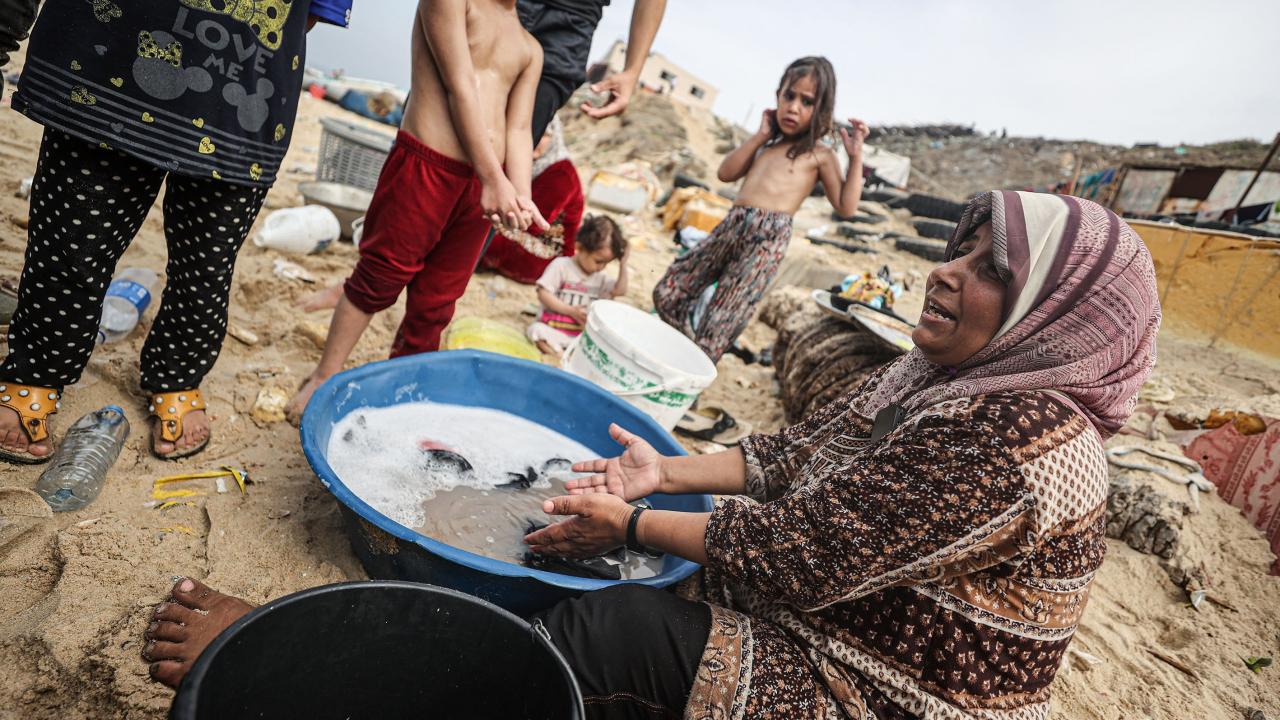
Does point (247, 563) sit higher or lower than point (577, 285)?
lower

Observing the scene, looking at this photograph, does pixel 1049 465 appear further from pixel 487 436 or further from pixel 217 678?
pixel 487 436

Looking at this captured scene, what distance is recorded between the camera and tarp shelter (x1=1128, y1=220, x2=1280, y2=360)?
4410 mm

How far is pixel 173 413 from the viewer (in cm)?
194

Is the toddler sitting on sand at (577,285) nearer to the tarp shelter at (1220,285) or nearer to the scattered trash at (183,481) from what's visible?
the scattered trash at (183,481)

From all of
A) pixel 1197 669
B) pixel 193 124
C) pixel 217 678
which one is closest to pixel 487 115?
pixel 193 124

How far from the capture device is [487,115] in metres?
2.29

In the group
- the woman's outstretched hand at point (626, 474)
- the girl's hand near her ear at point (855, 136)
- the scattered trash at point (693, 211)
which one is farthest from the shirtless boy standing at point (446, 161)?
the scattered trash at point (693, 211)

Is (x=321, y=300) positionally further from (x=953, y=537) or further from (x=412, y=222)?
(x=953, y=537)

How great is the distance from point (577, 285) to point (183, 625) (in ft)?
10.0

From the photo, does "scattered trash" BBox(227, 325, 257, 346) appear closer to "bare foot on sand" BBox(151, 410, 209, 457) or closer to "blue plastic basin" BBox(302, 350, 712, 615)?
"bare foot on sand" BBox(151, 410, 209, 457)

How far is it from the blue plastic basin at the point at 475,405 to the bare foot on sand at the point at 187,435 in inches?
17.3

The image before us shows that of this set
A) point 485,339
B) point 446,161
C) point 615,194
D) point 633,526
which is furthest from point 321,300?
point 615,194

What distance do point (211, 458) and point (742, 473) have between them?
1.60m

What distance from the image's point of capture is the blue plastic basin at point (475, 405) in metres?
1.40
